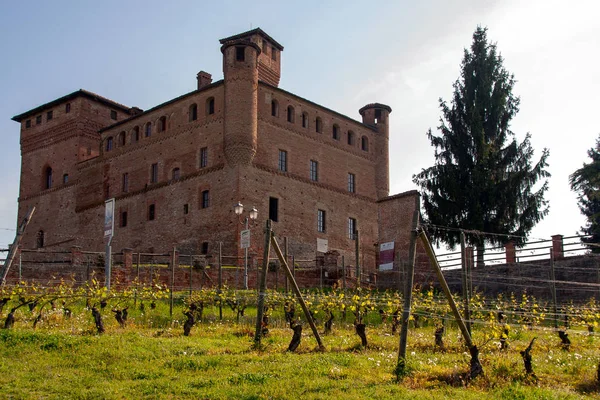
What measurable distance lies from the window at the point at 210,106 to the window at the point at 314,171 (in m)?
5.81

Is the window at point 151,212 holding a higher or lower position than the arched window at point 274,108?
lower

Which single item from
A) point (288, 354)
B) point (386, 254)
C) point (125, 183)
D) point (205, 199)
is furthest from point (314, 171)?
point (288, 354)

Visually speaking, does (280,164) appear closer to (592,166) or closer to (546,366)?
(592,166)

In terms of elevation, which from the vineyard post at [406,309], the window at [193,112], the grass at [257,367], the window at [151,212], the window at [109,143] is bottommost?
the grass at [257,367]

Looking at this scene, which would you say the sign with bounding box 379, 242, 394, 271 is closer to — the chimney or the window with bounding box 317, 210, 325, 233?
the window with bounding box 317, 210, 325, 233

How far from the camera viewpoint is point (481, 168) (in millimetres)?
30484

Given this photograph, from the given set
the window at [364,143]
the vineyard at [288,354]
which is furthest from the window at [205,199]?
the vineyard at [288,354]

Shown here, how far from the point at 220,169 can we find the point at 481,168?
1169 centimetres

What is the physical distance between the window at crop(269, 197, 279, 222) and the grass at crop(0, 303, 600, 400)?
60.5ft

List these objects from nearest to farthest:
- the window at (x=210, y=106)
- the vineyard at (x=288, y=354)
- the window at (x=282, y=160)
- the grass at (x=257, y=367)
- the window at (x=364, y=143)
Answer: the grass at (x=257, y=367) < the vineyard at (x=288, y=354) < the window at (x=210, y=106) < the window at (x=282, y=160) < the window at (x=364, y=143)

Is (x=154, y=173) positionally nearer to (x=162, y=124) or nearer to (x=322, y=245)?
(x=162, y=124)

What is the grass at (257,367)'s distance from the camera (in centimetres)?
961

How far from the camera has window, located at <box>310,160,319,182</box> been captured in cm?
3547

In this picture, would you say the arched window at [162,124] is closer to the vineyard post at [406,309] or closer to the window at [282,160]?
the window at [282,160]
